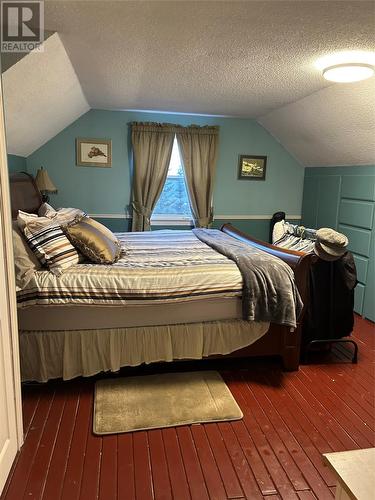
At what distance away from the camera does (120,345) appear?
235 centimetres

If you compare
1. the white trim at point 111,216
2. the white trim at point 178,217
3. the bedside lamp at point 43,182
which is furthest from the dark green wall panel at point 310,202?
the bedside lamp at point 43,182

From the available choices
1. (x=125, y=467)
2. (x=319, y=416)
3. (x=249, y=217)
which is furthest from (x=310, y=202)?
(x=125, y=467)

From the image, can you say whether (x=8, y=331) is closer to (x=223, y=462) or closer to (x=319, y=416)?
(x=223, y=462)

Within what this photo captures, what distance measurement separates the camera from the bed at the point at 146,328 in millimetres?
2229

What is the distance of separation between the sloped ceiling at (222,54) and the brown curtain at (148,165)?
35 centimetres

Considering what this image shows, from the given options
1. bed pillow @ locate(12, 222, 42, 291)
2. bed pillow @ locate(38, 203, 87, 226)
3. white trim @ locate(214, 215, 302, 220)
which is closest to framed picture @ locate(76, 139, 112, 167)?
bed pillow @ locate(38, 203, 87, 226)

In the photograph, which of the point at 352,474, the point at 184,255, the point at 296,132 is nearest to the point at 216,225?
the point at 296,132

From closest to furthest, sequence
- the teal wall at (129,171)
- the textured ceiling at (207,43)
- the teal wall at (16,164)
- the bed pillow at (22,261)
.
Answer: the textured ceiling at (207,43), the bed pillow at (22,261), the teal wall at (16,164), the teal wall at (129,171)

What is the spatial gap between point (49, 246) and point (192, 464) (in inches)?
58.0

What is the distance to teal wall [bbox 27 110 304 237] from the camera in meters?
4.36

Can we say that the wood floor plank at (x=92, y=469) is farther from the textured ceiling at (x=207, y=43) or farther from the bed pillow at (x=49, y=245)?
the textured ceiling at (x=207, y=43)

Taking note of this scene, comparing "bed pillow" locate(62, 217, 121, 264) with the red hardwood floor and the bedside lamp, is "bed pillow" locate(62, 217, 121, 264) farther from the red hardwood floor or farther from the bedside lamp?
the bedside lamp

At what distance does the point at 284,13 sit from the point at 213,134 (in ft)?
8.99

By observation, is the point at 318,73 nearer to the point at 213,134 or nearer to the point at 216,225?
the point at 213,134
